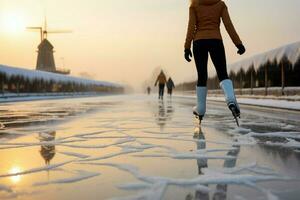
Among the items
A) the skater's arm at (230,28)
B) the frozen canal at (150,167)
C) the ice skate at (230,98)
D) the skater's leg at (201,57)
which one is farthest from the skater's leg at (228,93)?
the frozen canal at (150,167)

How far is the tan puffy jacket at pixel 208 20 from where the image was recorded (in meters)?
7.85

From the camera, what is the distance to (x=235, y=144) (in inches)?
225

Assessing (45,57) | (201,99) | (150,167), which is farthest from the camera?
(45,57)

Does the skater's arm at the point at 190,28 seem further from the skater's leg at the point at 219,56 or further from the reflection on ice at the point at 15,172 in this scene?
the reflection on ice at the point at 15,172

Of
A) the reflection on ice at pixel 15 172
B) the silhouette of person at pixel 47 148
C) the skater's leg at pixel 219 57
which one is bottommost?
the reflection on ice at pixel 15 172

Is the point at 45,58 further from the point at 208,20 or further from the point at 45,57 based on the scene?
the point at 208,20

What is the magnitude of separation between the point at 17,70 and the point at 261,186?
45.0 metres

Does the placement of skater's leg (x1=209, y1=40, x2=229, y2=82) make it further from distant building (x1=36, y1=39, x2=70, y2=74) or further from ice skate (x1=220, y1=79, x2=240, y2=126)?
distant building (x1=36, y1=39, x2=70, y2=74)

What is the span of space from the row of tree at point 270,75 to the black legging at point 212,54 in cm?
1457

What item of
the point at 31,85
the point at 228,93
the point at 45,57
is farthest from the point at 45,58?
the point at 228,93

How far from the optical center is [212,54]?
7.89 m

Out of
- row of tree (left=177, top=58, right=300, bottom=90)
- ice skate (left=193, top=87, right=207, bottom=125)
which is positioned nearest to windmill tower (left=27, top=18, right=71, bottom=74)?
row of tree (left=177, top=58, right=300, bottom=90)

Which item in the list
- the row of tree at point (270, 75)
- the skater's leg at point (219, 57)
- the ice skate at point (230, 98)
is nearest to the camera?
the ice skate at point (230, 98)

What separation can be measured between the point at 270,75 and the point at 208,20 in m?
19.1
